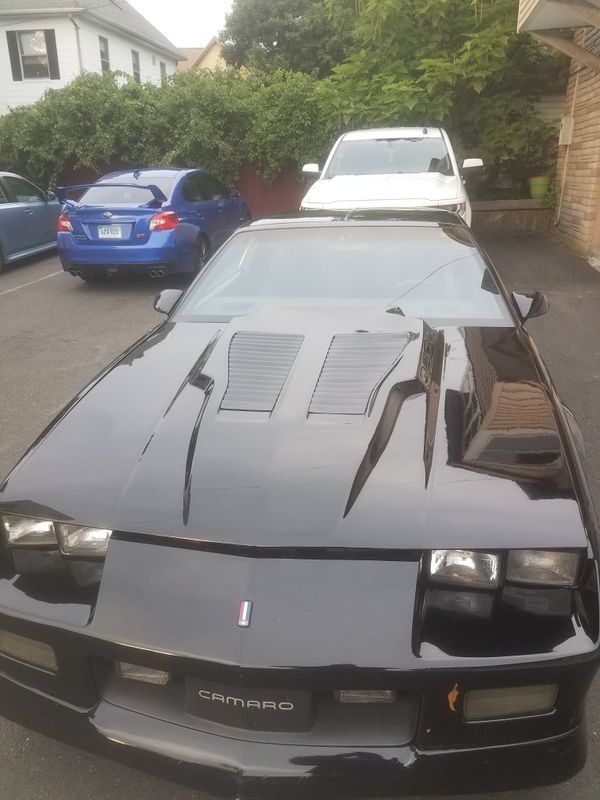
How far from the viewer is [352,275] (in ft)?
11.2

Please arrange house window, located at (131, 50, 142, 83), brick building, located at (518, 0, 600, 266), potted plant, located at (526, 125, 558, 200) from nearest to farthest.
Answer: brick building, located at (518, 0, 600, 266), potted plant, located at (526, 125, 558, 200), house window, located at (131, 50, 142, 83)

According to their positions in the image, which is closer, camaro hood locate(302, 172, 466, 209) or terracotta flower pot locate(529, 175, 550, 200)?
camaro hood locate(302, 172, 466, 209)

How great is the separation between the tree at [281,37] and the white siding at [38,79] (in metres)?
7.80

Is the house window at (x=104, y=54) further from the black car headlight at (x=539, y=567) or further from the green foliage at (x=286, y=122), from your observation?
the black car headlight at (x=539, y=567)

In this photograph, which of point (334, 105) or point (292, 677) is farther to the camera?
point (334, 105)

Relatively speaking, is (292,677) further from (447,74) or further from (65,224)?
(447,74)

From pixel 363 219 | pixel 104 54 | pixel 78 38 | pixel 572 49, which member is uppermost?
pixel 78 38

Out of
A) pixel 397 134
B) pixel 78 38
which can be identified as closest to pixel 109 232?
pixel 397 134

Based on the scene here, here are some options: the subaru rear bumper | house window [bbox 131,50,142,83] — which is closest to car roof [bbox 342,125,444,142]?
the subaru rear bumper

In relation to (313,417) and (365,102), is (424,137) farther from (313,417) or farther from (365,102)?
(313,417)

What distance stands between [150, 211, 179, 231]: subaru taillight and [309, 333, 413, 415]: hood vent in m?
6.06

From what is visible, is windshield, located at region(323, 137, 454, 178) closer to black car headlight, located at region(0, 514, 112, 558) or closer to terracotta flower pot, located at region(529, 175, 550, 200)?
terracotta flower pot, located at region(529, 175, 550, 200)

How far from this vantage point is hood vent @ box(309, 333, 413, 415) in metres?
2.30

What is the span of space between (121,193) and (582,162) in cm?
681
